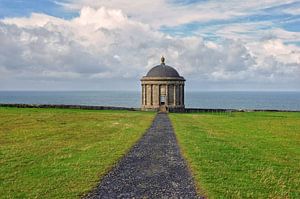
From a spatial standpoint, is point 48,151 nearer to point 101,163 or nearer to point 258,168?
point 101,163

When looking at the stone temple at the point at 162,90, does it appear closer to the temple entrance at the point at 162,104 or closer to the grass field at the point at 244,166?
the temple entrance at the point at 162,104

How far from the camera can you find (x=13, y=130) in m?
29.1

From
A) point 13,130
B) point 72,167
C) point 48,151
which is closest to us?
point 72,167

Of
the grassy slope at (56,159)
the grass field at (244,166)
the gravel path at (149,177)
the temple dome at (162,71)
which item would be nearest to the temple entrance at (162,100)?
the temple dome at (162,71)

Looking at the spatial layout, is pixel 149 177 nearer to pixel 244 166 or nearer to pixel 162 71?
pixel 244 166

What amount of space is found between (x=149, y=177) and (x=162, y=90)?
45.0 meters

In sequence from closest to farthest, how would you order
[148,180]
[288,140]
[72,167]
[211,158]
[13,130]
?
[148,180] < [72,167] < [211,158] < [288,140] < [13,130]

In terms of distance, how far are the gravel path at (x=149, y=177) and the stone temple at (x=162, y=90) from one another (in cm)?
3837

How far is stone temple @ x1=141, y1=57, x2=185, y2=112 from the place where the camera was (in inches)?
2285

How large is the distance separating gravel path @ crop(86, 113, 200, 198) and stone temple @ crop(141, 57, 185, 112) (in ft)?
126

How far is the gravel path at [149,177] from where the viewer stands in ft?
38.1

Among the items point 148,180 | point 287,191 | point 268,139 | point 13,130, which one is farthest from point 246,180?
point 13,130

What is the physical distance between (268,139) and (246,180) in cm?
1397

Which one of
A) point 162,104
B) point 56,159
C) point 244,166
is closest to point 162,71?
point 162,104
